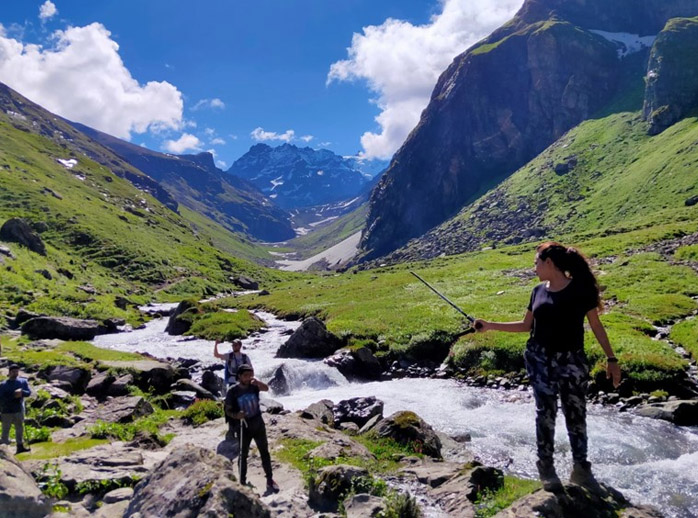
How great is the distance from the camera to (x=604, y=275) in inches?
1879

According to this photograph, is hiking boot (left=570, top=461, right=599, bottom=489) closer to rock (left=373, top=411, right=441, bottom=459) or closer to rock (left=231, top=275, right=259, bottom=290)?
rock (left=373, top=411, right=441, bottom=459)

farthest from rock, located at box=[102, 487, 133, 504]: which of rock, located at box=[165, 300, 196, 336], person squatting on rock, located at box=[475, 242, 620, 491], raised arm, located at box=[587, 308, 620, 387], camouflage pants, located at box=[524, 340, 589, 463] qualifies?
rock, located at box=[165, 300, 196, 336]

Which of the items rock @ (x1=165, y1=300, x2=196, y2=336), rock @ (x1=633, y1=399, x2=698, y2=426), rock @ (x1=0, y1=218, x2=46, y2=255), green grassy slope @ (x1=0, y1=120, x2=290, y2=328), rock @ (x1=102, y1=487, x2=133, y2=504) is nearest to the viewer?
rock @ (x1=102, y1=487, x2=133, y2=504)

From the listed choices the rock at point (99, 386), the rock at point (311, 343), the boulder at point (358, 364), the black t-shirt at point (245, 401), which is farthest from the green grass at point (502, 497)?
the rock at point (311, 343)

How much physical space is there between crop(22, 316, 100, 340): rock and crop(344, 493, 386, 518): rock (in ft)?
120

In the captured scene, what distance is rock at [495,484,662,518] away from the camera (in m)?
7.17

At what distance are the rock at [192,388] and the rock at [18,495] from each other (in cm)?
1626

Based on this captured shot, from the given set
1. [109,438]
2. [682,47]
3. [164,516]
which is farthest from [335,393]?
[682,47]

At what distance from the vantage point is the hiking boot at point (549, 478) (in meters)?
7.55

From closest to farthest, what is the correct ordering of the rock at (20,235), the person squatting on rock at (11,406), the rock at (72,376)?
the person squatting on rock at (11,406), the rock at (72,376), the rock at (20,235)

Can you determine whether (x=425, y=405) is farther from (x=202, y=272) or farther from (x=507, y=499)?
(x=202, y=272)

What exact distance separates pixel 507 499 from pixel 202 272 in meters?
134

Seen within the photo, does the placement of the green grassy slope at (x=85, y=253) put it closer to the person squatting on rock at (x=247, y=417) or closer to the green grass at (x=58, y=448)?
the green grass at (x=58, y=448)

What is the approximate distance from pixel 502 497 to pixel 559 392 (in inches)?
126
